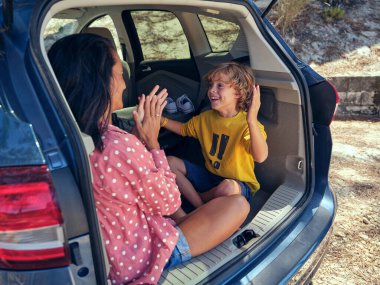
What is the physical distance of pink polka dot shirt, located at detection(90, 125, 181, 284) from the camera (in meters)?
1.24

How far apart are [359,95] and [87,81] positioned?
5491 millimetres

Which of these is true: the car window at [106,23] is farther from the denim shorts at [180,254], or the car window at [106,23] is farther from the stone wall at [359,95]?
the stone wall at [359,95]

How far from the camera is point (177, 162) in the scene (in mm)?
2287

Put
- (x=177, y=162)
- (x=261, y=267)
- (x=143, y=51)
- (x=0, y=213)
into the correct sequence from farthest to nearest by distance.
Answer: (x=143, y=51)
(x=177, y=162)
(x=261, y=267)
(x=0, y=213)

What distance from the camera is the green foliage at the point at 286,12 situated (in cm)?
700

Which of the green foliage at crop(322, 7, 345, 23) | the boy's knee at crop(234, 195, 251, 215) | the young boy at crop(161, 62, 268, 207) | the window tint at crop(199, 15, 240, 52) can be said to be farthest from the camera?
the green foliage at crop(322, 7, 345, 23)

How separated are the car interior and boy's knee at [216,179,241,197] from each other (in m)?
0.18

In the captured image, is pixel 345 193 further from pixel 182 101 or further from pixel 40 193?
pixel 40 193

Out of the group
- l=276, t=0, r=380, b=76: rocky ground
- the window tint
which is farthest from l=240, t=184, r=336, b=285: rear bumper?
l=276, t=0, r=380, b=76: rocky ground

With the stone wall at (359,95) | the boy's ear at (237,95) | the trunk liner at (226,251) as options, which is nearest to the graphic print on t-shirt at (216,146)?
the boy's ear at (237,95)

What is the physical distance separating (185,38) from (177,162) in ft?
4.86

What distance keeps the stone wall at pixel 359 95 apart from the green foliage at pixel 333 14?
2.00 metres

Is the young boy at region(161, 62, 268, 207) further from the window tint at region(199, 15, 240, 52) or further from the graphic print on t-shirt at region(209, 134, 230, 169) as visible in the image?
the window tint at region(199, 15, 240, 52)

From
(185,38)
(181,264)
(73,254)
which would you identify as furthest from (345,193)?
(73,254)
